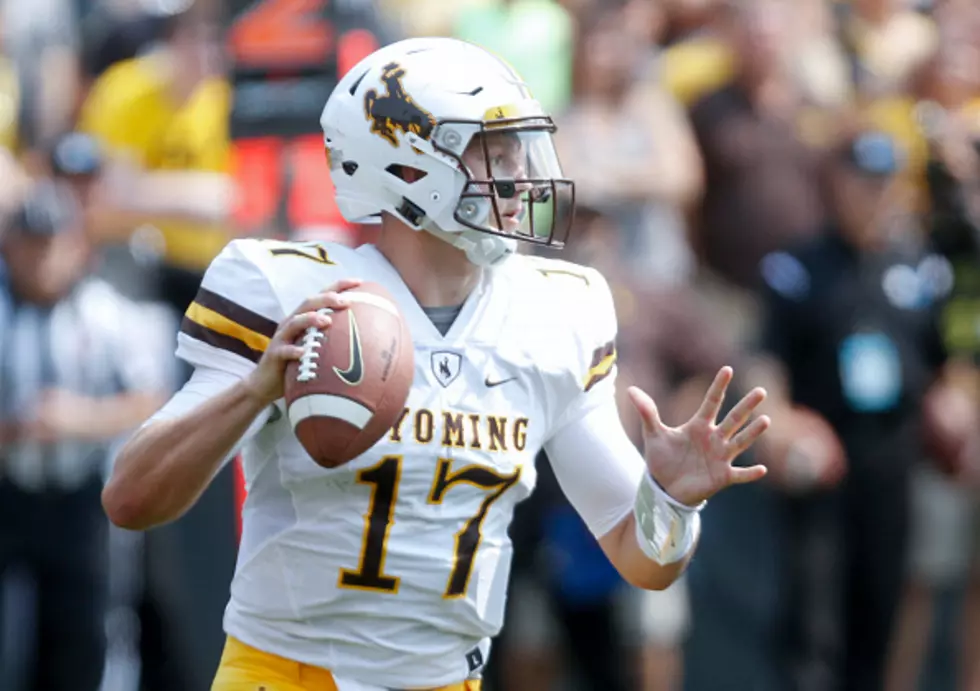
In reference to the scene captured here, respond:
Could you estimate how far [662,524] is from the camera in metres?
3.28

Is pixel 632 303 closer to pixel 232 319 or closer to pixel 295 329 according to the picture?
pixel 232 319

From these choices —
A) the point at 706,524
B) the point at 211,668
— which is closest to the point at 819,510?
the point at 706,524

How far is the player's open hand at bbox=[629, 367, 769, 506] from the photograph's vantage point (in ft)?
10.5

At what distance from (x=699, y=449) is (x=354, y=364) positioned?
701mm

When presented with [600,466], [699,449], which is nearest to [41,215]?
[600,466]

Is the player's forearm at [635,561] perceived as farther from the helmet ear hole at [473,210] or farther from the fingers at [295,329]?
the fingers at [295,329]

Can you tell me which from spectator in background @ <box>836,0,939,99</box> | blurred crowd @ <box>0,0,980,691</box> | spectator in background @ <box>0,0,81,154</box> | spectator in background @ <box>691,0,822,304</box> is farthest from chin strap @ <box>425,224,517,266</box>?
spectator in background @ <box>836,0,939,99</box>

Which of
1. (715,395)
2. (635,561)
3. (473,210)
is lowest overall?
(635,561)

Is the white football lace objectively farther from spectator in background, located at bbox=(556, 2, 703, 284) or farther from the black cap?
spectator in background, located at bbox=(556, 2, 703, 284)

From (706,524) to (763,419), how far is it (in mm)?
3461

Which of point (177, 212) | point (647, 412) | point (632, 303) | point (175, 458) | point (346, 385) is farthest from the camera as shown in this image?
point (177, 212)

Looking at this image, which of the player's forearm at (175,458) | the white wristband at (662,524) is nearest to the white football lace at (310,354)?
the player's forearm at (175,458)

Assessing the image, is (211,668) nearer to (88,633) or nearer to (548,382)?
(88,633)

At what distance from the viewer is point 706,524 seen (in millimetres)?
6543
